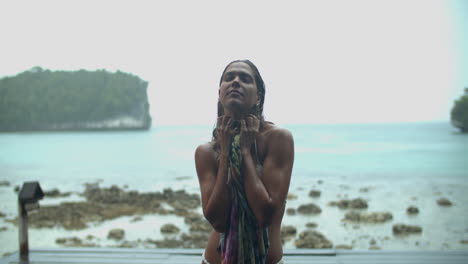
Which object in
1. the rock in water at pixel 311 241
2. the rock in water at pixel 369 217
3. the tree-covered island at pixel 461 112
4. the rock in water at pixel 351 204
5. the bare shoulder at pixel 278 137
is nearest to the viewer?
the bare shoulder at pixel 278 137

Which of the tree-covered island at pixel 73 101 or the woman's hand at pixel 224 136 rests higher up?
the woman's hand at pixel 224 136

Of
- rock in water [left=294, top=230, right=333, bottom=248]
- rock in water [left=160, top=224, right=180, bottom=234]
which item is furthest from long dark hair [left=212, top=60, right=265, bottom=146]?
rock in water [left=160, top=224, right=180, bottom=234]

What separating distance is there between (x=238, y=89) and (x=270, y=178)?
540mm

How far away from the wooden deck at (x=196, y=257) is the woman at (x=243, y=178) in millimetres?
2588

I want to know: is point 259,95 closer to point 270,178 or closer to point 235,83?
point 235,83

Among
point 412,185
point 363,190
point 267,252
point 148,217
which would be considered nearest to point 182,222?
point 148,217

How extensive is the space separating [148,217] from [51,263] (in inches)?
290

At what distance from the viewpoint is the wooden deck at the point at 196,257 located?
452cm

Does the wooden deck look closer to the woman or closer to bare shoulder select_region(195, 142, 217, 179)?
the woman

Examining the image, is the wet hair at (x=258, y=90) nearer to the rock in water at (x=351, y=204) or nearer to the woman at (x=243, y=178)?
the woman at (x=243, y=178)

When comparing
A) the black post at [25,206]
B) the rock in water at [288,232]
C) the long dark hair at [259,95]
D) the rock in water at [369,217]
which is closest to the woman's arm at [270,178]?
the long dark hair at [259,95]

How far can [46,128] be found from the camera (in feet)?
332

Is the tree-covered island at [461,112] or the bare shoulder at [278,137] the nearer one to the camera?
the bare shoulder at [278,137]

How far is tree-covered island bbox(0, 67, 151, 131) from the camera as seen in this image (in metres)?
83.8
